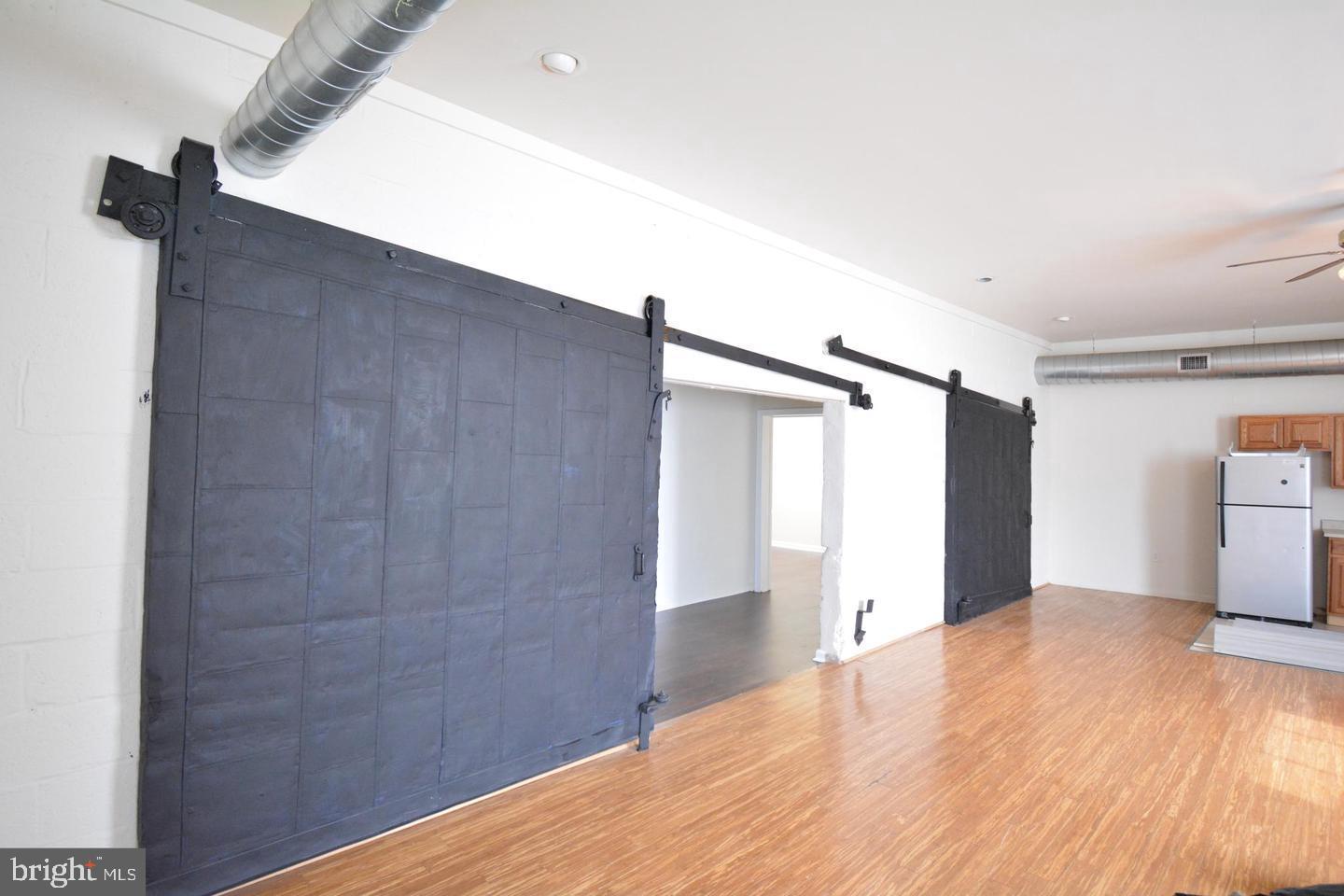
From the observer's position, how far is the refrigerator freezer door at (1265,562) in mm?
6184

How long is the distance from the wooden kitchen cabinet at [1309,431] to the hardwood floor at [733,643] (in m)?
4.78

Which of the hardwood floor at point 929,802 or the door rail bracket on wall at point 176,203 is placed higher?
the door rail bracket on wall at point 176,203

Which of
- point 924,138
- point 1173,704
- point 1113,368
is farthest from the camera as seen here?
point 1113,368

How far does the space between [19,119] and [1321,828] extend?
16.8 feet

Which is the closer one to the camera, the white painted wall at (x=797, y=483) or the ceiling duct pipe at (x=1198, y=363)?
the ceiling duct pipe at (x=1198, y=363)

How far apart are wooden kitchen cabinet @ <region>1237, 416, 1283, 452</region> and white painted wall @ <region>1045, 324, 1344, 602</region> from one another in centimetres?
28

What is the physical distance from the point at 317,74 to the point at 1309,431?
8.50 meters

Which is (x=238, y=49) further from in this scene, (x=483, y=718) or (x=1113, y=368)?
(x=1113, y=368)

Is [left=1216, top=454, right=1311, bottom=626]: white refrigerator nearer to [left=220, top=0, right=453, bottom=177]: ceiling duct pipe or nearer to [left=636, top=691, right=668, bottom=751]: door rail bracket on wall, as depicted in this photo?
[left=636, top=691, right=668, bottom=751]: door rail bracket on wall

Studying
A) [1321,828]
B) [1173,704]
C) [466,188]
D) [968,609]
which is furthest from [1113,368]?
[466,188]

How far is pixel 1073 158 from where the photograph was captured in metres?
3.23

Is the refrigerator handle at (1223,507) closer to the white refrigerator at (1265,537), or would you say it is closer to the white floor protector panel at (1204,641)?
the white refrigerator at (1265,537)

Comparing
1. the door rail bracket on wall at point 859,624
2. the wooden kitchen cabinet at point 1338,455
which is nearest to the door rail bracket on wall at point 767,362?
the door rail bracket on wall at point 859,624

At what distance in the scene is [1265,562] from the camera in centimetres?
638
